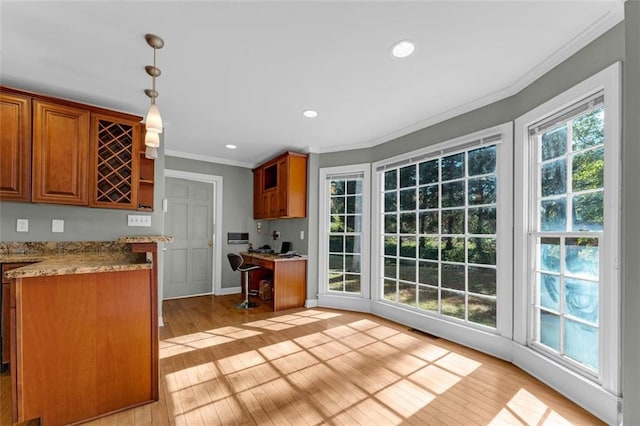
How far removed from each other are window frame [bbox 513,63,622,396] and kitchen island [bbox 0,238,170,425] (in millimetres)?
2969

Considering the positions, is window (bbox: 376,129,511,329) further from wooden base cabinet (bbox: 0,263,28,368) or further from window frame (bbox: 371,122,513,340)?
wooden base cabinet (bbox: 0,263,28,368)

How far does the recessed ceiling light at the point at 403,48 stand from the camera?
192 centimetres

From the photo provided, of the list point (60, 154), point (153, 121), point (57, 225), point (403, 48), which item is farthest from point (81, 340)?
point (403, 48)

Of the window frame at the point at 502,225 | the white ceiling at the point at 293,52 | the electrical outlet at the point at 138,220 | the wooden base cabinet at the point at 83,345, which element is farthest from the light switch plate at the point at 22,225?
the window frame at the point at 502,225

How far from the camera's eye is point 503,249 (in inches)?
103

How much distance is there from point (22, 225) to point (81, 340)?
5.88 ft

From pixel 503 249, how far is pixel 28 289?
3.58 meters

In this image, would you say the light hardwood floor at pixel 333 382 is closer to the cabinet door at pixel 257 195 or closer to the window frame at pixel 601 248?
the window frame at pixel 601 248

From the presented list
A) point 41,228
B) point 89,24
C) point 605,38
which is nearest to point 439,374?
point 605,38

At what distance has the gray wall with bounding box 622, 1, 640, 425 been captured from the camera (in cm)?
70

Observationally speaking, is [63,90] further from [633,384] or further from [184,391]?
[633,384]

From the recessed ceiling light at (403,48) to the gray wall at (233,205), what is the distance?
13.1 feet

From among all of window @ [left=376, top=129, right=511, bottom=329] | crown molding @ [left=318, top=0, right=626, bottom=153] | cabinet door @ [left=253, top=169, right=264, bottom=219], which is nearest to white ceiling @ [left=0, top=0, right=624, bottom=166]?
crown molding @ [left=318, top=0, right=626, bottom=153]

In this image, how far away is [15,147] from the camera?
7.98 ft
